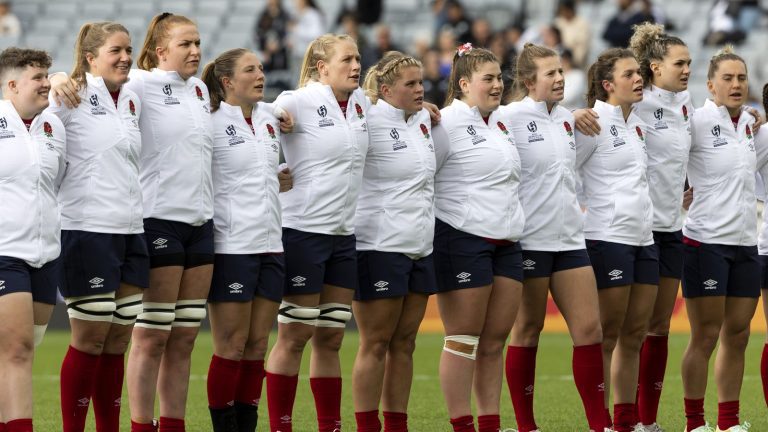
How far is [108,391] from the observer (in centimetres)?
715

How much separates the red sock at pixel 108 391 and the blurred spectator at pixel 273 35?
36.6 ft

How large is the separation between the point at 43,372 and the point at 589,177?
5784 mm

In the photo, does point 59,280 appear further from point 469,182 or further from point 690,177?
point 690,177

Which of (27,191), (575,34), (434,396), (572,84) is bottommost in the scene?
(434,396)

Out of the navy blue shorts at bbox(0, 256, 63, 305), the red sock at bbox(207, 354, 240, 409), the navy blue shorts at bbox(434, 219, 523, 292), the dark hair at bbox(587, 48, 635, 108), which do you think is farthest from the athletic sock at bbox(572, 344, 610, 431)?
the navy blue shorts at bbox(0, 256, 63, 305)

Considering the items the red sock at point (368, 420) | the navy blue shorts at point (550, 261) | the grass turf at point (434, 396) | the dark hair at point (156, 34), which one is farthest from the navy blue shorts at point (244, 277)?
the grass turf at point (434, 396)

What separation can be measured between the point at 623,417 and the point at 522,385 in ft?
1.99

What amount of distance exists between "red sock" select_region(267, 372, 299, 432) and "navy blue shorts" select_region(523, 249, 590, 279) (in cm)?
146

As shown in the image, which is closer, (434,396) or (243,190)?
(243,190)

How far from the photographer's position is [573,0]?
63.7 ft

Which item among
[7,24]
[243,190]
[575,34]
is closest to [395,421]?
[243,190]

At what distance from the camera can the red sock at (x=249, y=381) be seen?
7465 millimetres

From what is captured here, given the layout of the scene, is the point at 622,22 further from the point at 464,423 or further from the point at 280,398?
the point at 280,398

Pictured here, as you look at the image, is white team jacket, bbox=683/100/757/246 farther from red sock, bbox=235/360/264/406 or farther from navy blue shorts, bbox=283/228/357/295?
red sock, bbox=235/360/264/406
